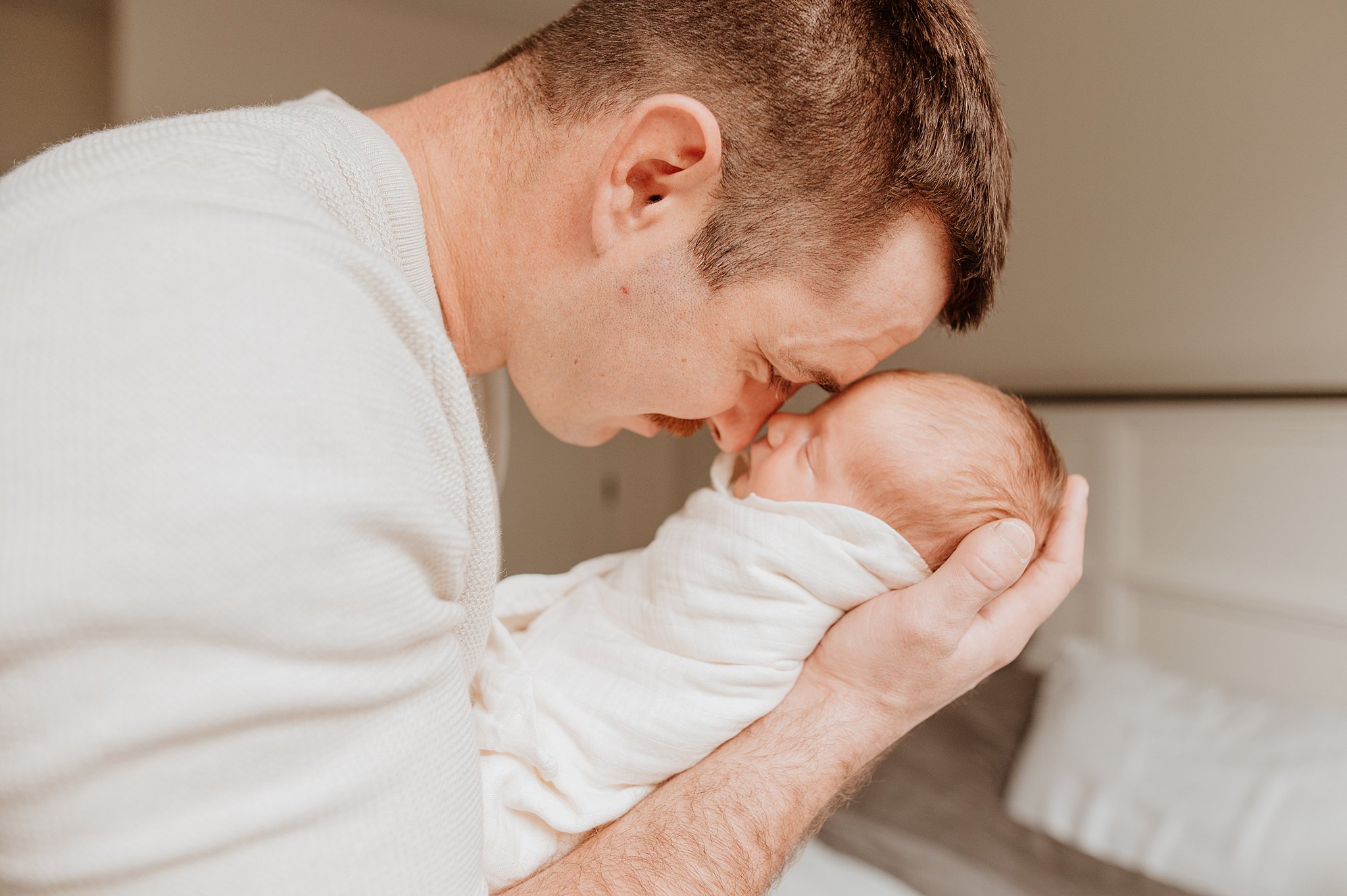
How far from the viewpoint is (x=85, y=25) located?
4.25 metres

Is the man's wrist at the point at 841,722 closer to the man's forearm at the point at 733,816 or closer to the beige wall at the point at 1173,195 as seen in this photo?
the man's forearm at the point at 733,816

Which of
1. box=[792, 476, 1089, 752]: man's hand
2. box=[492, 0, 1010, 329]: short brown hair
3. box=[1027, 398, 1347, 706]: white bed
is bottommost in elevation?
box=[1027, 398, 1347, 706]: white bed

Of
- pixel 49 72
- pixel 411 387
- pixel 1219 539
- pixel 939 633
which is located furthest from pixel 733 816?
pixel 49 72

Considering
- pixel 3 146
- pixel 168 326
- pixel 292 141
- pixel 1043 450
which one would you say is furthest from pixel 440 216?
pixel 3 146

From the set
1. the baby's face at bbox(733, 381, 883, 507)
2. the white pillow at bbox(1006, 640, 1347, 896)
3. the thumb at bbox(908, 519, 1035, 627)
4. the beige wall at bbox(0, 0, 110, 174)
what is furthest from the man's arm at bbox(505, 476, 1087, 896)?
the beige wall at bbox(0, 0, 110, 174)

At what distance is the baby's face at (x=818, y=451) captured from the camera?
3.81 feet

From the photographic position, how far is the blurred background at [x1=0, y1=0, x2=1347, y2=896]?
6.59ft

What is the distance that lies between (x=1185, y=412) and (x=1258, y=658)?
0.66m

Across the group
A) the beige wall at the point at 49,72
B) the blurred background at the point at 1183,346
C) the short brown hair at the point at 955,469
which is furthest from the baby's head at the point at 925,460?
the beige wall at the point at 49,72

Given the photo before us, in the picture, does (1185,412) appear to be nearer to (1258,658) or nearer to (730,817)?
(1258,658)

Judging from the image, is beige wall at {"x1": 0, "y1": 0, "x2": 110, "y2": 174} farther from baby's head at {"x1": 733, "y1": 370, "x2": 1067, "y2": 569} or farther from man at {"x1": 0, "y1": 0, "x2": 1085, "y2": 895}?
baby's head at {"x1": 733, "y1": 370, "x2": 1067, "y2": 569}

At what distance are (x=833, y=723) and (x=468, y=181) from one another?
2.48 feet

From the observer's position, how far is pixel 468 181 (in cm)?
97

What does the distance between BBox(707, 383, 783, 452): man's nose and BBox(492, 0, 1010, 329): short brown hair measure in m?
0.21
